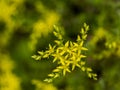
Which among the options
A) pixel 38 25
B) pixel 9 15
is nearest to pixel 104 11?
pixel 38 25

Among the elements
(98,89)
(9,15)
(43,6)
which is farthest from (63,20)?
(98,89)

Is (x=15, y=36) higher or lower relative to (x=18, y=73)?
higher

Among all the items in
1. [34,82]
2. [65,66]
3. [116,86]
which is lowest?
[65,66]

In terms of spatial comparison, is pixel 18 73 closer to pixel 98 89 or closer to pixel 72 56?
pixel 98 89

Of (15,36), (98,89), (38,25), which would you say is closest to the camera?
(98,89)

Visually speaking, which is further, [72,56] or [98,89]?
[98,89]

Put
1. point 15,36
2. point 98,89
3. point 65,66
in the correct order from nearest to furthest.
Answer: point 65,66, point 98,89, point 15,36

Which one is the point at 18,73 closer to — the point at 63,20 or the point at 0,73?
the point at 0,73
